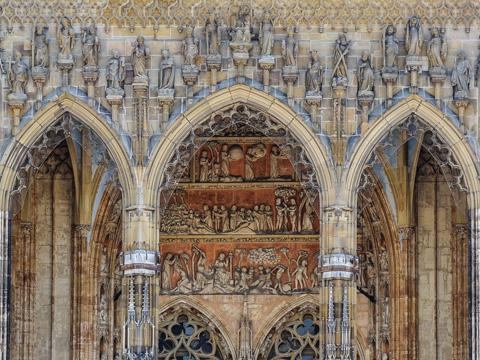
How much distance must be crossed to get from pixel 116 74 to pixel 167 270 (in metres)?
5.88

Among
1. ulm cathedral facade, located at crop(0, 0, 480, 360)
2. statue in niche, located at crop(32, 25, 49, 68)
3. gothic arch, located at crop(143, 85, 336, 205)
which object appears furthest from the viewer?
statue in niche, located at crop(32, 25, 49, 68)

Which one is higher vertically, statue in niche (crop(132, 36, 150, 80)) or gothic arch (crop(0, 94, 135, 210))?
statue in niche (crop(132, 36, 150, 80))

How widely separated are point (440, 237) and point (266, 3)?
683cm

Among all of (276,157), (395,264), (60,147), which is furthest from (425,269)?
(60,147)

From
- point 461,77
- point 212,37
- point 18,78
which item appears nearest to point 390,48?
point 461,77

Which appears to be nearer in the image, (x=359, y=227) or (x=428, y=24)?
(x=428, y=24)

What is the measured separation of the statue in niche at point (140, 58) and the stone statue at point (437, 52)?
592 cm

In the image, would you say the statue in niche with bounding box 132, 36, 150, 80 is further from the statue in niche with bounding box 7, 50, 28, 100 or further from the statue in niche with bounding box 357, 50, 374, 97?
the statue in niche with bounding box 357, 50, 374, 97

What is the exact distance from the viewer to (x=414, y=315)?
48000 millimetres

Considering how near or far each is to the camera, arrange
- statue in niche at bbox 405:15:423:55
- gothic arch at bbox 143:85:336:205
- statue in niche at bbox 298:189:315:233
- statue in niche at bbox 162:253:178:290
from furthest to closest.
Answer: statue in niche at bbox 298:189:315:233
statue in niche at bbox 162:253:178:290
statue in niche at bbox 405:15:423:55
gothic arch at bbox 143:85:336:205

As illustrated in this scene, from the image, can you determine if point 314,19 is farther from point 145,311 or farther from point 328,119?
point 145,311

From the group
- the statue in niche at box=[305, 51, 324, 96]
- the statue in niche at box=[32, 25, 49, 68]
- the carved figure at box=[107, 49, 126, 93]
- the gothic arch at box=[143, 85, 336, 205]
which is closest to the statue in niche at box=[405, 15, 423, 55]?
the statue in niche at box=[305, 51, 324, 96]

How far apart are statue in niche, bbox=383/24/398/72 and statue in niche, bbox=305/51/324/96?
1.40 m

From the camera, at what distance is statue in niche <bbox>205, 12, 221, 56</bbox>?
149 ft
